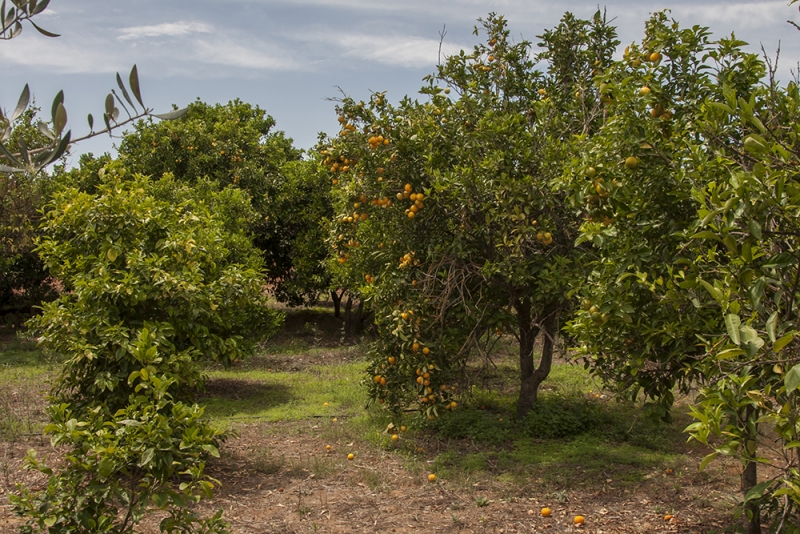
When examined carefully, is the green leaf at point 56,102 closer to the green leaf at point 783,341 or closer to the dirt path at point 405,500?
the green leaf at point 783,341

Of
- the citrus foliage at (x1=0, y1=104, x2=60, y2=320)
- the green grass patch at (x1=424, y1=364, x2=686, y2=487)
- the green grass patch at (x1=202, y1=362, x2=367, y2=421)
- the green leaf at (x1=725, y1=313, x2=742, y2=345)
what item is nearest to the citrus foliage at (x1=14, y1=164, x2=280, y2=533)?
the green grass patch at (x1=202, y1=362, x2=367, y2=421)

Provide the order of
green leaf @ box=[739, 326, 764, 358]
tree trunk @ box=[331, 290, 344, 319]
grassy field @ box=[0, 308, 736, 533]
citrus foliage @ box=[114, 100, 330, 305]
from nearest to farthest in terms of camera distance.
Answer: green leaf @ box=[739, 326, 764, 358] → grassy field @ box=[0, 308, 736, 533] → citrus foliage @ box=[114, 100, 330, 305] → tree trunk @ box=[331, 290, 344, 319]

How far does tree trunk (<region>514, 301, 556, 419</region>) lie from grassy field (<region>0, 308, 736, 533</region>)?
0.15 metres

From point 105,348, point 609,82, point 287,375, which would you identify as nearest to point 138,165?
point 287,375

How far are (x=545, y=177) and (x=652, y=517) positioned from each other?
2.76m

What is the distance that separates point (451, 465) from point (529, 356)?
5.68 feet

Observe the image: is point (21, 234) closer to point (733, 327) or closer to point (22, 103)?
point (22, 103)

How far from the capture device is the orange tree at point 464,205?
19.0 feet

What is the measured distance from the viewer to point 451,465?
6262 mm

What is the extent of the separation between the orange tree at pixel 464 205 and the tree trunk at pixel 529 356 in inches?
0.9

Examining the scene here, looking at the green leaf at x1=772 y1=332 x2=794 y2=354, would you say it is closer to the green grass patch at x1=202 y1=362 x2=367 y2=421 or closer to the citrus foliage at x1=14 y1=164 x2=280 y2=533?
the citrus foliage at x1=14 y1=164 x2=280 y2=533

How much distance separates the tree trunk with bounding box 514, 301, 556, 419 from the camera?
23.2 ft

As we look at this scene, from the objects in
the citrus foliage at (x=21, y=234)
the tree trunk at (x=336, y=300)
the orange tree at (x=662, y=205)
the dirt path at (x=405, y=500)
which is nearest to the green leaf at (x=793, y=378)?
the orange tree at (x=662, y=205)

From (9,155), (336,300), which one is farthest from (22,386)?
(9,155)
